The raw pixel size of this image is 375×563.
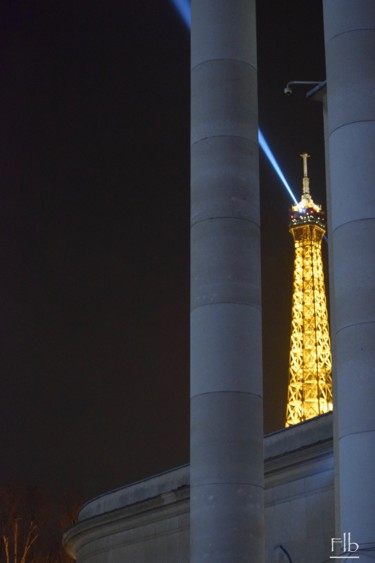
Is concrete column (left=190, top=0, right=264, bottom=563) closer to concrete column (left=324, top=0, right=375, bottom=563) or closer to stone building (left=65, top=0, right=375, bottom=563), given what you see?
stone building (left=65, top=0, right=375, bottom=563)

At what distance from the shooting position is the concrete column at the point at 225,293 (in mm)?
57125

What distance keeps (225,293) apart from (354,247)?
9.36m

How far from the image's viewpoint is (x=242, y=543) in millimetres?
56531

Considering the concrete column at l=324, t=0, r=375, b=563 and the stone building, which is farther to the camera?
the stone building

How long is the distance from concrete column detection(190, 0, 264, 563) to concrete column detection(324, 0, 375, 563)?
5752 millimetres

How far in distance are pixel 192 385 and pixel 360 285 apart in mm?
11782

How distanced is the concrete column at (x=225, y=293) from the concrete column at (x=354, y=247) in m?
5.75

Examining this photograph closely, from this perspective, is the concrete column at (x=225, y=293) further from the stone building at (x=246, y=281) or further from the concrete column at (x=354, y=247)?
the concrete column at (x=354, y=247)

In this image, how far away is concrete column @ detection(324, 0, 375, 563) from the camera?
49.4 meters
